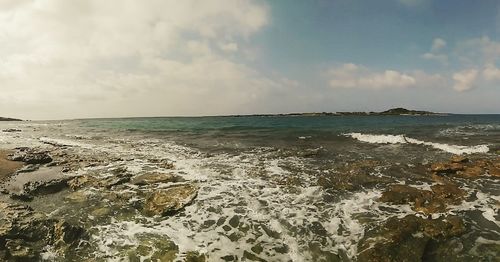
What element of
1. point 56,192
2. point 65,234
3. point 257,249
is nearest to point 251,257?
point 257,249

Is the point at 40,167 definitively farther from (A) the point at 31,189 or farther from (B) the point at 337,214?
(B) the point at 337,214

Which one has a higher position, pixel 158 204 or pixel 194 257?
pixel 158 204

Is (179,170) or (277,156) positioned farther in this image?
(277,156)

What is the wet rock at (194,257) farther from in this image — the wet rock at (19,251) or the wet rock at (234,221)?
the wet rock at (19,251)

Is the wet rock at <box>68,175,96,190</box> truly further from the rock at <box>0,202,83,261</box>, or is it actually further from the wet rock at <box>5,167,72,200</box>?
the rock at <box>0,202,83,261</box>

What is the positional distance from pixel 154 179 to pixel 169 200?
371cm

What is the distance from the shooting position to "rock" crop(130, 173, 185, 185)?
47.4 ft

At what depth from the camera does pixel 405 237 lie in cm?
852

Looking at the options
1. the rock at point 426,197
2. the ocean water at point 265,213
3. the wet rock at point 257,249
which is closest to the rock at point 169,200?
the ocean water at point 265,213

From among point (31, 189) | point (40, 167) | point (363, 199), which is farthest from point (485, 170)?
point (40, 167)

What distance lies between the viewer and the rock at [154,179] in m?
14.5

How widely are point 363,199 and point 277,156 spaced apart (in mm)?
10736

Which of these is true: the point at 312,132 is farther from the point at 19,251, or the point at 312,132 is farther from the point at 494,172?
the point at 19,251

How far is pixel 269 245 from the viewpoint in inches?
328
